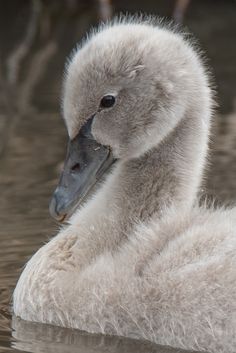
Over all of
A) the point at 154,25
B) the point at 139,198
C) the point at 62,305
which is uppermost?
the point at 154,25

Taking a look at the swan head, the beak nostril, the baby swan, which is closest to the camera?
the baby swan

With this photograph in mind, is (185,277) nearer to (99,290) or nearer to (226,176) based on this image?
(99,290)

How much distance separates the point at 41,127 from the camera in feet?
37.4

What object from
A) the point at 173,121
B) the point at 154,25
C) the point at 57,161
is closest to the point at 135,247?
the point at 173,121

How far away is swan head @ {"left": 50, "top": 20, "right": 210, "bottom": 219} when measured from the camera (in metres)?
6.89

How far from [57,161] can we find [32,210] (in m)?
1.33

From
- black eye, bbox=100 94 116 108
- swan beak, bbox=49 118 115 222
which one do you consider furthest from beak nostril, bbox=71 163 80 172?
black eye, bbox=100 94 116 108

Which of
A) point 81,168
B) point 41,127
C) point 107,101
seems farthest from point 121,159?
point 41,127

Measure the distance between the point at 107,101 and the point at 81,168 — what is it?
0.37m

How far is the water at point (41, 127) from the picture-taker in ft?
22.2

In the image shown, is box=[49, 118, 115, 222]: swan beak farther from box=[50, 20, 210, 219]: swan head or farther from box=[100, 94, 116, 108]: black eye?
box=[100, 94, 116, 108]: black eye

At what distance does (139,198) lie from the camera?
696cm

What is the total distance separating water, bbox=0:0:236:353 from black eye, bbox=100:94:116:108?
3.74 ft

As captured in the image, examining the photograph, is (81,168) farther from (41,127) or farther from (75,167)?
(41,127)
